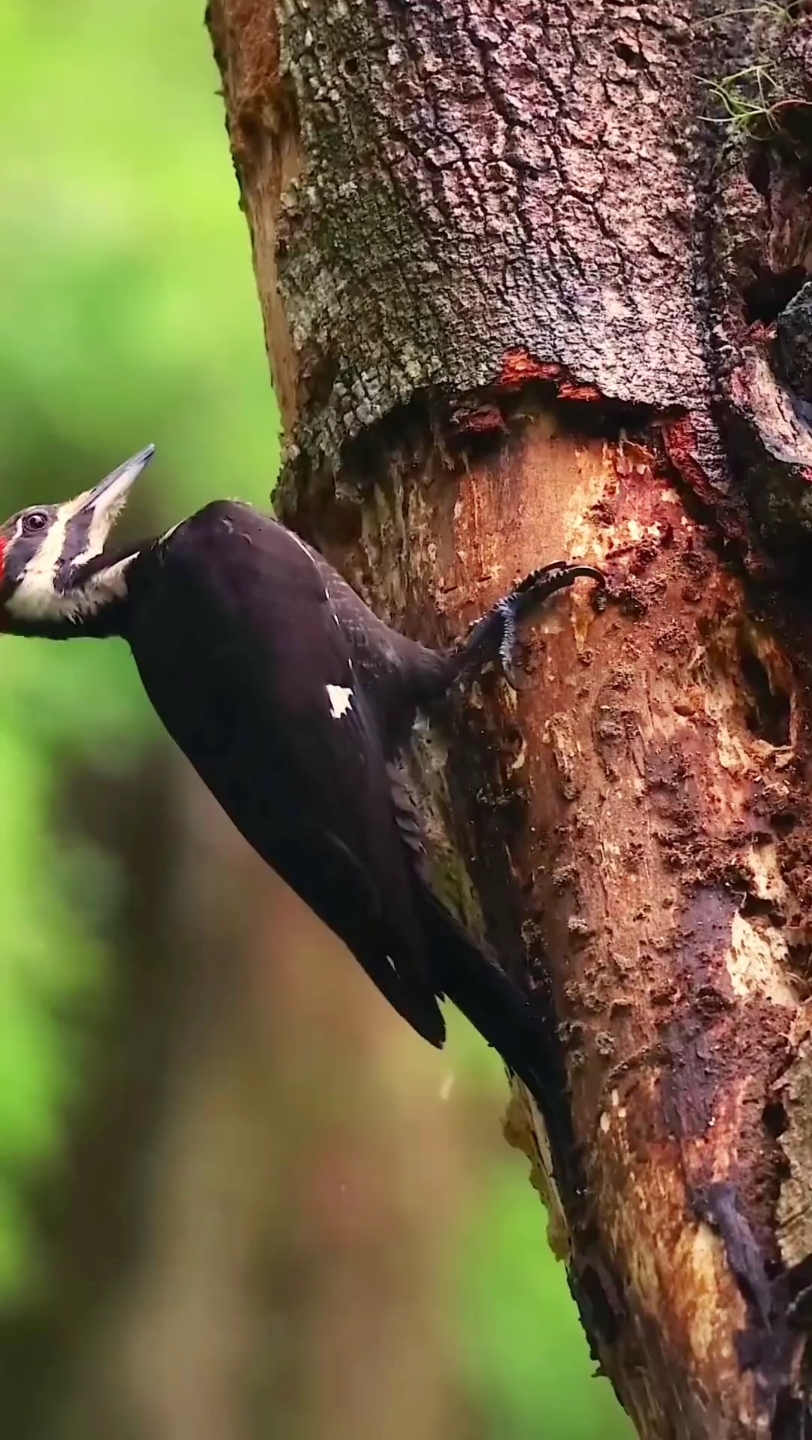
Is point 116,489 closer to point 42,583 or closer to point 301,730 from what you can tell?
point 42,583

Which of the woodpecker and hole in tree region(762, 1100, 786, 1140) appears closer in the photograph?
hole in tree region(762, 1100, 786, 1140)

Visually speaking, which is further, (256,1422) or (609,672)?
(256,1422)

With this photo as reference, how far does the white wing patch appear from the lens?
1794mm

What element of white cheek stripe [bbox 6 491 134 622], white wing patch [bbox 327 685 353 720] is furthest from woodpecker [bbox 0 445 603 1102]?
white cheek stripe [bbox 6 491 134 622]

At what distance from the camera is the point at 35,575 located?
2.18 metres

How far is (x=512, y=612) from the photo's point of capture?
56.3 inches

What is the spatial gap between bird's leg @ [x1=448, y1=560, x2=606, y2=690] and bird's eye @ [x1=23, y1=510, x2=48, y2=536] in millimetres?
1023

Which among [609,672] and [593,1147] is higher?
[609,672]

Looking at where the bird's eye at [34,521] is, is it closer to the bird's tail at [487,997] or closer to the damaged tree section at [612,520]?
the damaged tree section at [612,520]

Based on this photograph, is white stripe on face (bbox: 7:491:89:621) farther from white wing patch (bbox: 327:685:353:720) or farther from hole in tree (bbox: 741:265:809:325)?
hole in tree (bbox: 741:265:809:325)

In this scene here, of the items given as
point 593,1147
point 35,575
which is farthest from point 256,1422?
point 593,1147

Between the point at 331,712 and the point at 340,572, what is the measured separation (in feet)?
0.66

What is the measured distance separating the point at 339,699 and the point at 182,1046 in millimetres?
1720

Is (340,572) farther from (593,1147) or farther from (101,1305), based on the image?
(101,1305)
